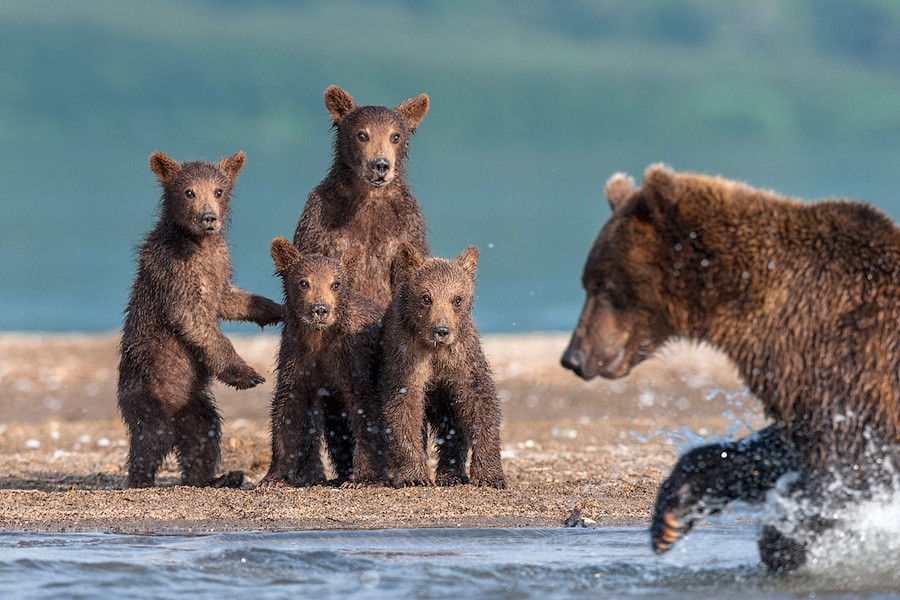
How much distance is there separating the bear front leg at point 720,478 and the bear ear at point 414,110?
4377 mm

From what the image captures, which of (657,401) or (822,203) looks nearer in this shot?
(822,203)

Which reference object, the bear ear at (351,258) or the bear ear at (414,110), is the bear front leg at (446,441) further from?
the bear ear at (414,110)

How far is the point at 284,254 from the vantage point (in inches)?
357

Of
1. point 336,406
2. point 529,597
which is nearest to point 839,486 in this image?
point 529,597

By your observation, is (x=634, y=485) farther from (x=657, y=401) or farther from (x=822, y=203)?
(x=657, y=401)

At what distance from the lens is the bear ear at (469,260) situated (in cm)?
893

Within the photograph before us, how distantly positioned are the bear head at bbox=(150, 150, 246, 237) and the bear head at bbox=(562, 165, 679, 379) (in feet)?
12.1

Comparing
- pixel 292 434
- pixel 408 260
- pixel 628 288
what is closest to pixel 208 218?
pixel 408 260

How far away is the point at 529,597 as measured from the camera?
19.3ft

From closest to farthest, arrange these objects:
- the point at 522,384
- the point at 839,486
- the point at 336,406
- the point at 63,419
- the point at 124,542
Result: 1. the point at 839,486
2. the point at 124,542
3. the point at 336,406
4. the point at 63,419
5. the point at 522,384

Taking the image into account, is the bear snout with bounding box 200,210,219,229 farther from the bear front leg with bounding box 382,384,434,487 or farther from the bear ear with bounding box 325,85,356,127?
the bear front leg with bounding box 382,384,434,487

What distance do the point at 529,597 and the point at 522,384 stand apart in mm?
12330

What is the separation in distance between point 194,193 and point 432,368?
6.86 feet

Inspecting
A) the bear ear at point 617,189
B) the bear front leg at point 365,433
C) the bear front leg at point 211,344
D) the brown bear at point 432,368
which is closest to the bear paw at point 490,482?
the brown bear at point 432,368
